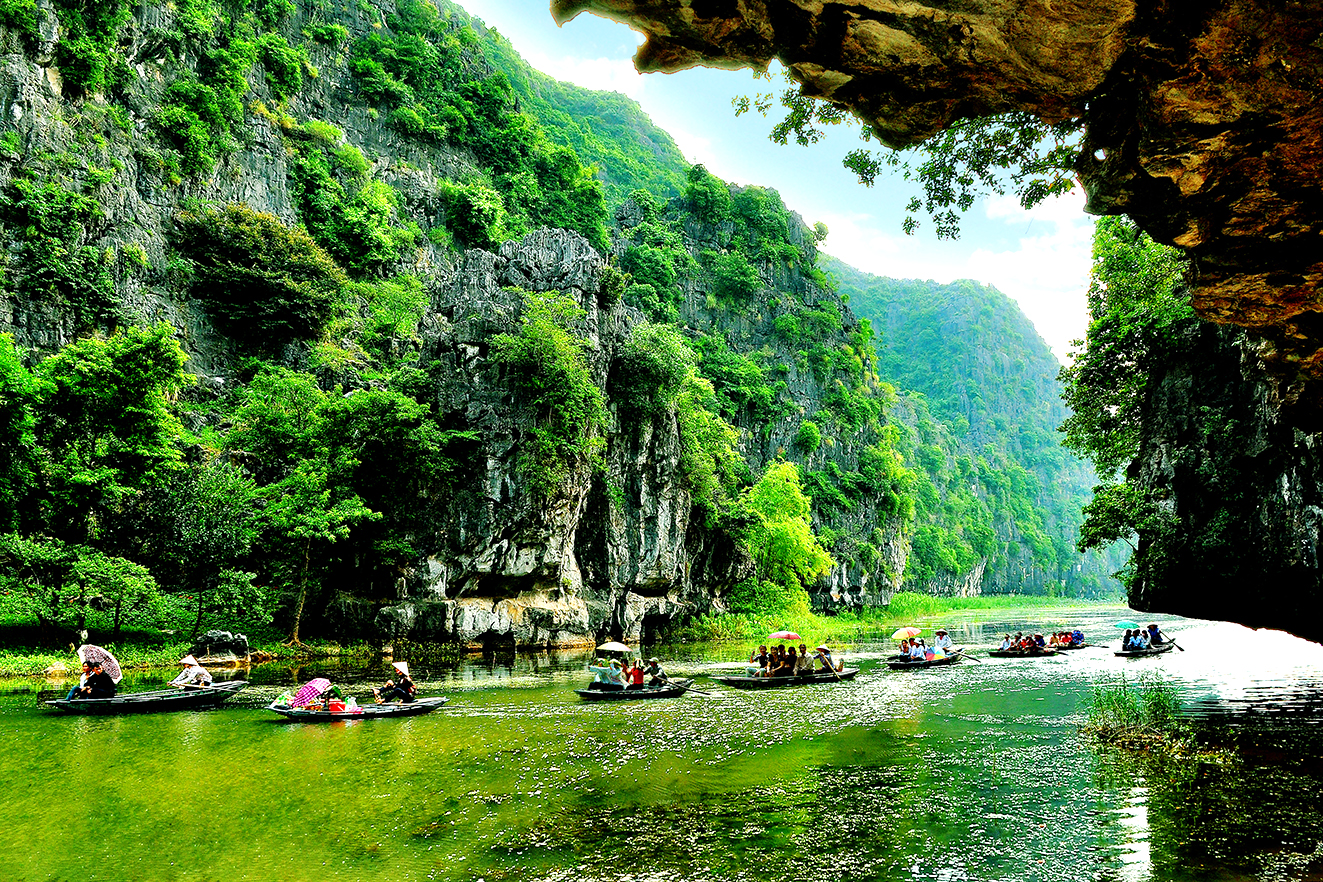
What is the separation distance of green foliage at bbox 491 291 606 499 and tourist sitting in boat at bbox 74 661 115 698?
1610 centimetres

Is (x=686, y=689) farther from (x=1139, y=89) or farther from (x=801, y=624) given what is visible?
(x=801, y=624)

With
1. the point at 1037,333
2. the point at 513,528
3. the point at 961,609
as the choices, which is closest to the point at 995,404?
the point at 1037,333

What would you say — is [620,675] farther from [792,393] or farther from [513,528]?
[792,393]

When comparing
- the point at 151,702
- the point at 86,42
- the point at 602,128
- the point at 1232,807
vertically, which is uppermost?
the point at 602,128

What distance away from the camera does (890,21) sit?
5.54m

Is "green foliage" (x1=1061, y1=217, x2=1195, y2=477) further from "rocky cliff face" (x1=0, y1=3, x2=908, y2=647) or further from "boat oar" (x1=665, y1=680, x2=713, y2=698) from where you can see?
"rocky cliff face" (x1=0, y1=3, x2=908, y2=647)

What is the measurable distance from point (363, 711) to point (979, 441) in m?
145

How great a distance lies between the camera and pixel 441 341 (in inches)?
1212

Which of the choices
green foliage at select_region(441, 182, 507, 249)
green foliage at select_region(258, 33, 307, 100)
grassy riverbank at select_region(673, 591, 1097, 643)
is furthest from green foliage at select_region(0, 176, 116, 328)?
grassy riverbank at select_region(673, 591, 1097, 643)

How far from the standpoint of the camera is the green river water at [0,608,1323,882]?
6609 mm

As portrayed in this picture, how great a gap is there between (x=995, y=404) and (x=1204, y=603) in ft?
480

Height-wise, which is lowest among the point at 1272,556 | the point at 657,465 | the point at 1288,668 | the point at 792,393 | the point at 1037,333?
the point at 1288,668

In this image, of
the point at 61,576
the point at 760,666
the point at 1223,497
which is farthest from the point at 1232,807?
the point at 61,576

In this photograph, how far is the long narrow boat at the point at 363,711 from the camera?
536 inches
